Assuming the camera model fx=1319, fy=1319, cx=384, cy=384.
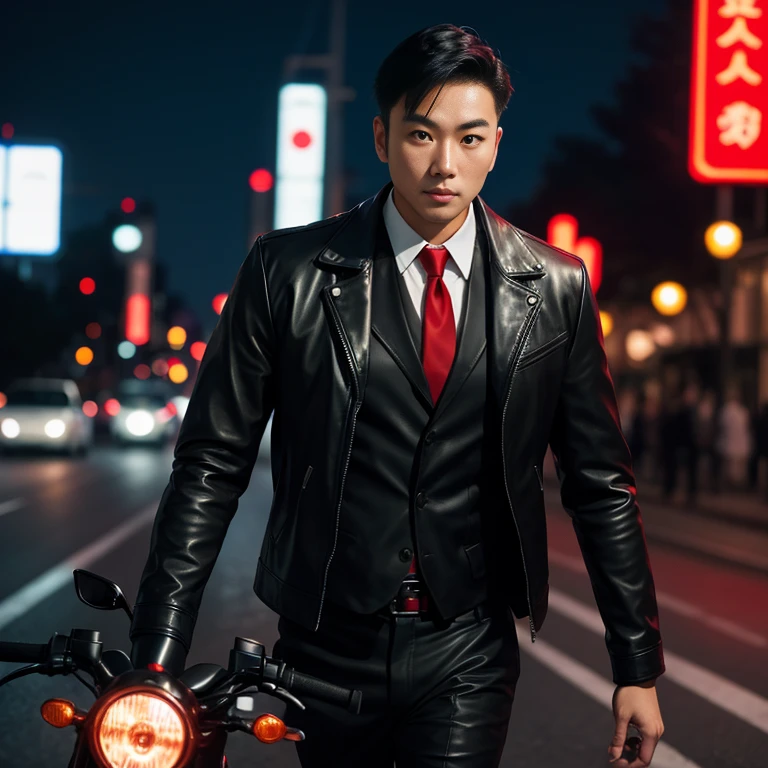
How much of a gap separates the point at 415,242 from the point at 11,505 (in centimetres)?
1435

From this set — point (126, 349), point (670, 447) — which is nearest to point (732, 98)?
point (670, 447)

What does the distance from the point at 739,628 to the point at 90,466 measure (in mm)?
18645

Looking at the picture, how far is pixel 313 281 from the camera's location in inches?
99.2

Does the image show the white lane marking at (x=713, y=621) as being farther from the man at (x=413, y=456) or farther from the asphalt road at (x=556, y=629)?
the man at (x=413, y=456)

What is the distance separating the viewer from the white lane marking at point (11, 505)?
15.3 m

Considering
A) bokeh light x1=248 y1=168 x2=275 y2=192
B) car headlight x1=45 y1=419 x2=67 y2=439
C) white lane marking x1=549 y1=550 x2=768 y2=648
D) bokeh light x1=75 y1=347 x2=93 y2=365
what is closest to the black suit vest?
white lane marking x1=549 y1=550 x2=768 y2=648

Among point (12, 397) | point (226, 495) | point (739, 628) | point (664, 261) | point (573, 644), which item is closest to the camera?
point (226, 495)

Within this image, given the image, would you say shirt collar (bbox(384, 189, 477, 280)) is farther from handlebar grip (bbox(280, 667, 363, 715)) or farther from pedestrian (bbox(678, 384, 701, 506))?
pedestrian (bbox(678, 384, 701, 506))

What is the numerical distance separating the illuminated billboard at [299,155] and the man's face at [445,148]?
43.3 m

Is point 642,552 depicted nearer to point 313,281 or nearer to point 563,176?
point 313,281

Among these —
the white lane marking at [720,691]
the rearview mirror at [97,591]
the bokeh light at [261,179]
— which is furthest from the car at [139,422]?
the rearview mirror at [97,591]

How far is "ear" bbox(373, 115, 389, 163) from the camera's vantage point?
2.58 m

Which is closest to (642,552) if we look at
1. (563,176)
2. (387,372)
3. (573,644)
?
(387,372)

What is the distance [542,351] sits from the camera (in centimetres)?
255
